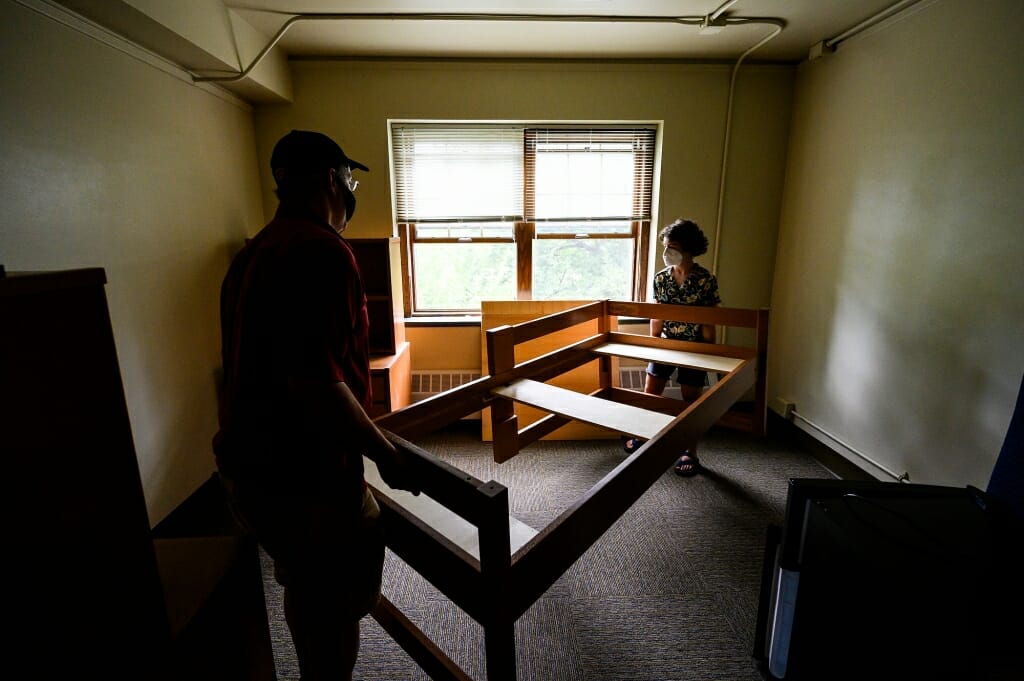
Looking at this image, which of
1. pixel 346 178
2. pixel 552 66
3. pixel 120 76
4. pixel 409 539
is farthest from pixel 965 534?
A: pixel 120 76

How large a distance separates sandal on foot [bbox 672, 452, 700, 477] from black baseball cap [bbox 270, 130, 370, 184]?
246 cm

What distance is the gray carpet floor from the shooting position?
5.09ft

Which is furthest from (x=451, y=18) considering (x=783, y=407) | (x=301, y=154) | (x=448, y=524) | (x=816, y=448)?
(x=816, y=448)

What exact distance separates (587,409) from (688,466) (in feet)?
4.64

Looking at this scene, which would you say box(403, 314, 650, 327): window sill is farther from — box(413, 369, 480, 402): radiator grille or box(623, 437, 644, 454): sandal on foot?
box(623, 437, 644, 454): sandal on foot

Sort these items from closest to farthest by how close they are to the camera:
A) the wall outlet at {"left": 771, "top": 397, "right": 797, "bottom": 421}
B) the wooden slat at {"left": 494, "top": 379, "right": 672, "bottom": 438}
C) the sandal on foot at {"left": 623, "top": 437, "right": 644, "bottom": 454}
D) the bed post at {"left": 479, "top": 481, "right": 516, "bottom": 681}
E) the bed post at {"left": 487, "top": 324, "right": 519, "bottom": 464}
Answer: the bed post at {"left": 479, "top": 481, "right": 516, "bottom": 681} < the wooden slat at {"left": 494, "top": 379, "right": 672, "bottom": 438} < the bed post at {"left": 487, "top": 324, "right": 519, "bottom": 464} < the sandal on foot at {"left": 623, "top": 437, "right": 644, "bottom": 454} < the wall outlet at {"left": 771, "top": 397, "right": 797, "bottom": 421}

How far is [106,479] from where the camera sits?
74cm

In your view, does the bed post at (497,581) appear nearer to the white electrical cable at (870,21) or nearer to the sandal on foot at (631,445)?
the sandal on foot at (631,445)

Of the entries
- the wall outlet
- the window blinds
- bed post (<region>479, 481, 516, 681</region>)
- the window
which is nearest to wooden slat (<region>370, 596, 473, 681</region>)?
bed post (<region>479, 481, 516, 681</region>)

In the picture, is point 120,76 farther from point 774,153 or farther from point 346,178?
point 774,153

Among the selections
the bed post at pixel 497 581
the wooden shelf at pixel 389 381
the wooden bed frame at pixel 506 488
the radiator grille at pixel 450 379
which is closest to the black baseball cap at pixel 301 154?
the wooden bed frame at pixel 506 488

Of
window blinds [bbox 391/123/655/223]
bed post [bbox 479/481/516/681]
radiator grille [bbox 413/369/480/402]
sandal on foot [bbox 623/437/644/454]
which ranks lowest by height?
sandal on foot [bbox 623/437/644/454]

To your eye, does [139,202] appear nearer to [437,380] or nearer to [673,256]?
[437,380]

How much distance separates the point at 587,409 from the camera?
1.65 m
